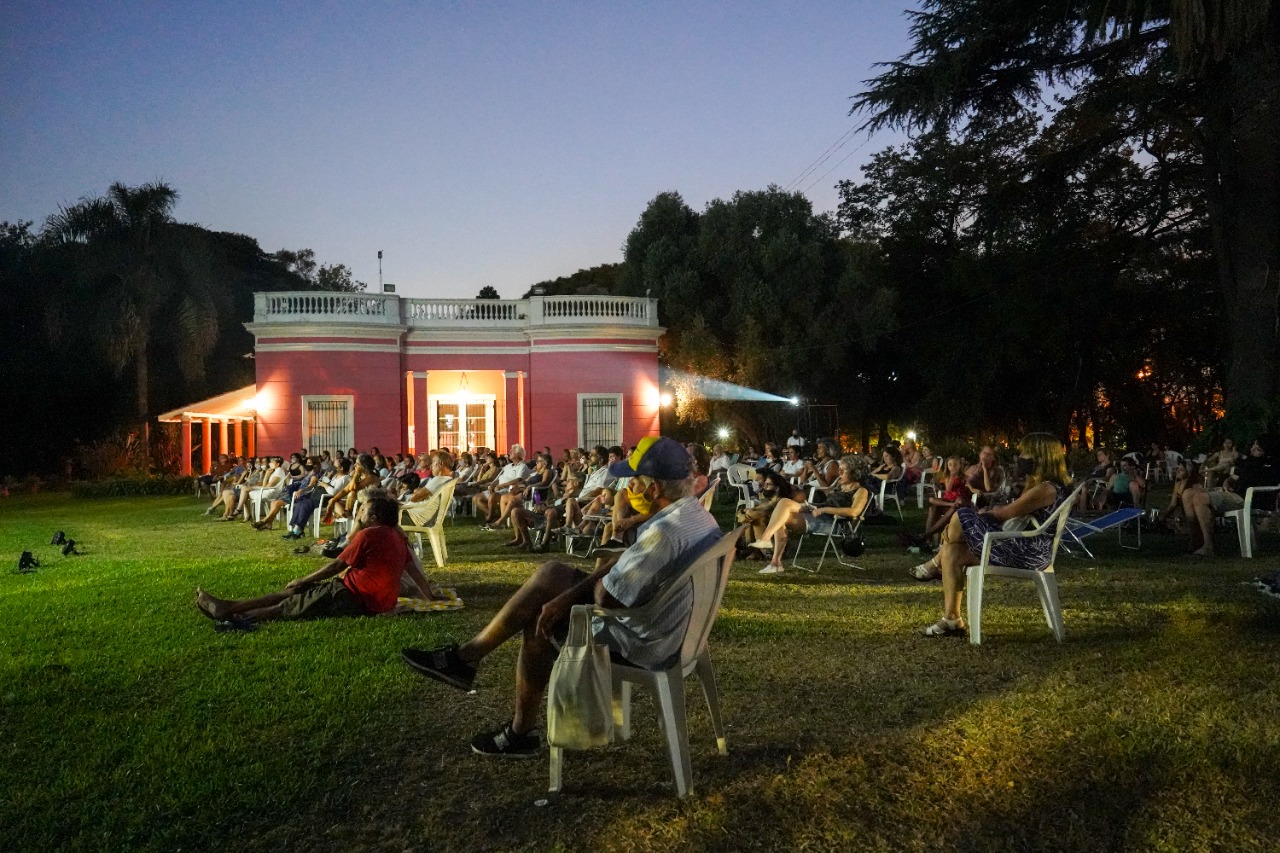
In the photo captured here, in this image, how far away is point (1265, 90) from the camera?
522 inches

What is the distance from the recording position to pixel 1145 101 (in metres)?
14.8

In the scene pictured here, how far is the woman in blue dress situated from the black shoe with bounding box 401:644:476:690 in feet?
10.5

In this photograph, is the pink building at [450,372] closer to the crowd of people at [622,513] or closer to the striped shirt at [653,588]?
the crowd of people at [622,513]

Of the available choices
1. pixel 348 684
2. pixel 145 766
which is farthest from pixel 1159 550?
pixel 145 766

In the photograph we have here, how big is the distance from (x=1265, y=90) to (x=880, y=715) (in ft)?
42.9

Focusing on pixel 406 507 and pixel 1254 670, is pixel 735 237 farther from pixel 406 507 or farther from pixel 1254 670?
pixel 1254 670

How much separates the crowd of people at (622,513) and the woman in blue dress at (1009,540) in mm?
10

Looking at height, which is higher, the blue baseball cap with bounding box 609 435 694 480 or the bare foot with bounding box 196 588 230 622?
the blue baseball cap with bounding box 609 435 694 480

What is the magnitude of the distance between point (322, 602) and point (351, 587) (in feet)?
0.65

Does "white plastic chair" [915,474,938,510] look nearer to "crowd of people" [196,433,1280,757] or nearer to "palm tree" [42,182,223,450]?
"crowd of people" [196,433,1280,757]

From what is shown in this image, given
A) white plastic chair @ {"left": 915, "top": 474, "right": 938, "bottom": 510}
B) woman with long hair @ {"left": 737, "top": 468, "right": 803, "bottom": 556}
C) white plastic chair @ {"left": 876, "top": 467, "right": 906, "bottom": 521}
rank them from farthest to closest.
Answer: white plastic chair @ {"left": 915, "top": 474, "right": 938, "bottom": 510} < white plastic chair @ {"left": 876, "top": 467, "right": 906, "bottom": 521} < woman with long hair @ {"left": 737, "top": 468, "right": 803, "bottom": 556}

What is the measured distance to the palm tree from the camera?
26844mm

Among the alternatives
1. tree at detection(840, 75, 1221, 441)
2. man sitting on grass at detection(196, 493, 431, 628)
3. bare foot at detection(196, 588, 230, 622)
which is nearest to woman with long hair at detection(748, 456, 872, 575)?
man sitting on grass at detection(196, 493, 431, 628)

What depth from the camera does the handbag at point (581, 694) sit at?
121 inches
